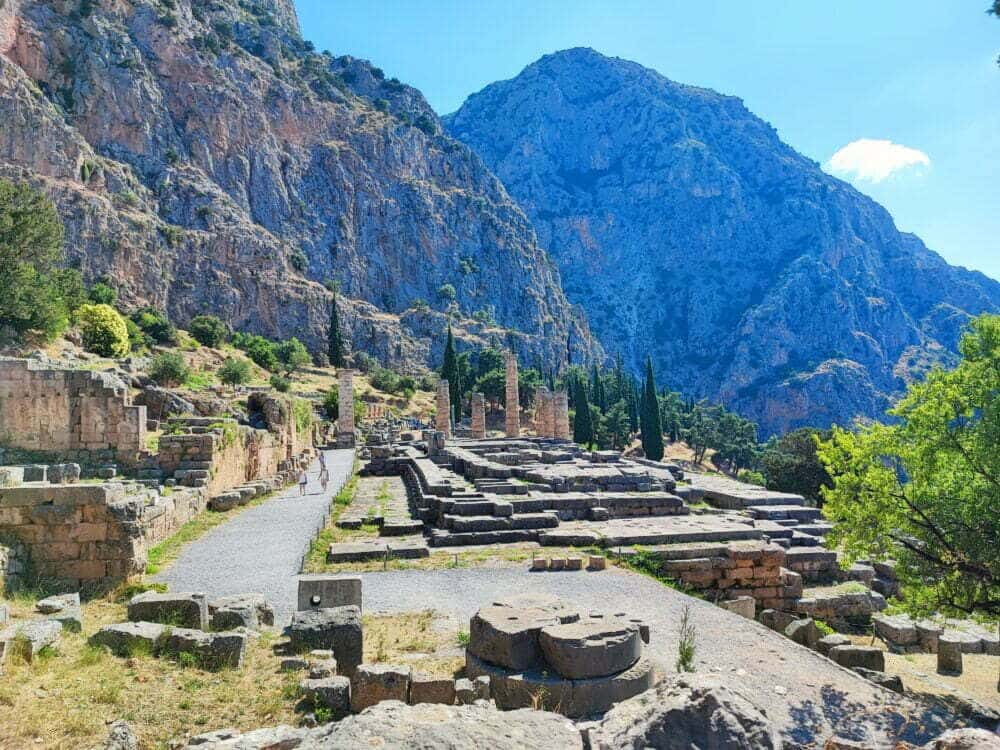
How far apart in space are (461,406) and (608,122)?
142 metres

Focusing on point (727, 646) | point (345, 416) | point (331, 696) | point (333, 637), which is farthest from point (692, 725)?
point (345, 416)

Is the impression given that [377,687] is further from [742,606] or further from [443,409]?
[443,409]

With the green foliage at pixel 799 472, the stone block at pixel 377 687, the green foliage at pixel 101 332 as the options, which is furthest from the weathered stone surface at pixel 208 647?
the green foliage at pixel 101 332

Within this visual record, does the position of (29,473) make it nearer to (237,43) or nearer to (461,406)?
(461,406)

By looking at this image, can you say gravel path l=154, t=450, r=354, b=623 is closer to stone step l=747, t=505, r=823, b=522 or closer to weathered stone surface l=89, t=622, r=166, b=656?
weathered stone surface l=89, t=622, r=166, b=656

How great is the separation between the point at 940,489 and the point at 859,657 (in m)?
2.85

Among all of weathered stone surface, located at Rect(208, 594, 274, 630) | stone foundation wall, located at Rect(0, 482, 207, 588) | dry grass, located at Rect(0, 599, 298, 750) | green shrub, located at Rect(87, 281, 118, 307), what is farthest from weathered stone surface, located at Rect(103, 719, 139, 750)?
green shrub, located at Rect(87, 281, 118, 307)

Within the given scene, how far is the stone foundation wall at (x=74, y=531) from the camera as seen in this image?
9.02m

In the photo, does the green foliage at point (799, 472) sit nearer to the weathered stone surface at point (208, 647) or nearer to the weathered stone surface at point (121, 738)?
the weathered stone surface at point (208, 647)

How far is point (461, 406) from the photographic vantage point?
232 feet

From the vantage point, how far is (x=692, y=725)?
11.7 ft

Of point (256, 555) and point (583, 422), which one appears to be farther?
point (583, 422)

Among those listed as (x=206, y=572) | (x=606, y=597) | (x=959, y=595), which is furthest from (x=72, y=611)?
(x=959, y=595)

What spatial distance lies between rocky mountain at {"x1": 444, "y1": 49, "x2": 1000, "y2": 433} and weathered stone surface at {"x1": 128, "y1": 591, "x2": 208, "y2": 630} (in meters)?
136
